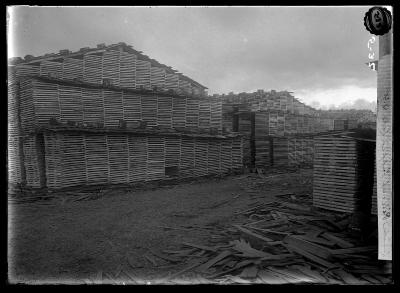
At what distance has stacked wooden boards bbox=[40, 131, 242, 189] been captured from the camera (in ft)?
62.8

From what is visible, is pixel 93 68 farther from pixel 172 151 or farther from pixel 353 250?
pixel 353 250

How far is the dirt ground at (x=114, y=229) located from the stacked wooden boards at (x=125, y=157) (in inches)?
100

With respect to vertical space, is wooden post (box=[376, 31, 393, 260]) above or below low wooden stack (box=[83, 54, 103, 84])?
below

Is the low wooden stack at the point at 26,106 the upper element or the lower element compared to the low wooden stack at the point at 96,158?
upper

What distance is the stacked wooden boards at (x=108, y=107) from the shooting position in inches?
786

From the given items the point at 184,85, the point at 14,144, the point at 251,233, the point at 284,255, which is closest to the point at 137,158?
the point at 14,144

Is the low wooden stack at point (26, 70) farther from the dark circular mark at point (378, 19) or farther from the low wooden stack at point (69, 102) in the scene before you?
the dark circular mark at point (378, 19)

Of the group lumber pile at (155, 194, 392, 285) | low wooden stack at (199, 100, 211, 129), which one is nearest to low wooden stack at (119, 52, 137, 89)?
low wooden stack at (199, 100, 211, 129)

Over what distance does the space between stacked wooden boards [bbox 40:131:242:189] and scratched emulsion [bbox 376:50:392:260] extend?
1848 cm

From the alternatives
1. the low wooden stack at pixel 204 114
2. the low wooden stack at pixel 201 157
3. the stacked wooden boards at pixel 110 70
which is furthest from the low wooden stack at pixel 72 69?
the low wooden stack at pixel 201 157

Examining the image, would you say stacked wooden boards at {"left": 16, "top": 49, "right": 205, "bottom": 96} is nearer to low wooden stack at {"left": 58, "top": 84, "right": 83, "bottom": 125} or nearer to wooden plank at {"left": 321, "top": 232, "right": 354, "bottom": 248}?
low wooden stack at {"left": 58, "top": 84, "right": 83, "bottom": 125}

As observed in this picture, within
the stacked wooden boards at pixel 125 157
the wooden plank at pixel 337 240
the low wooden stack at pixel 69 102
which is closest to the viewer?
the wooden plank at pixel 337 240
